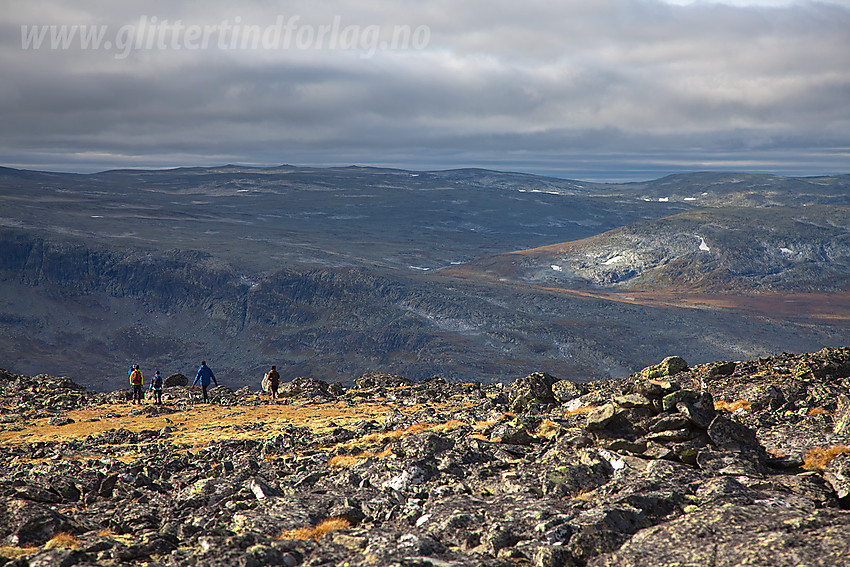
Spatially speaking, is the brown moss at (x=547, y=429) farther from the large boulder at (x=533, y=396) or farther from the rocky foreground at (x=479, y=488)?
the large boulder at (x=533, y=396)

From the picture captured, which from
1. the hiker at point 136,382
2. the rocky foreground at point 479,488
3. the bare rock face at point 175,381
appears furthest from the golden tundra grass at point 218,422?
the bare rock face at point 175,381

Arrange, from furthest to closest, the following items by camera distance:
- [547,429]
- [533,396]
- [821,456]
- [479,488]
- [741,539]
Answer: [533,396] → [547,429] → [479,488] → [821,456] → [741,539]

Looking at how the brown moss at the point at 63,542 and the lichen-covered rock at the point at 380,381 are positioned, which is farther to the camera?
the lichen-covered rock at the point at 380,381

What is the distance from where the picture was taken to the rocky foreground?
41.3 feet

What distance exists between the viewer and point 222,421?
37188 millimetres

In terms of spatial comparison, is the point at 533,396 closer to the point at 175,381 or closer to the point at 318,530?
the point at 318,530

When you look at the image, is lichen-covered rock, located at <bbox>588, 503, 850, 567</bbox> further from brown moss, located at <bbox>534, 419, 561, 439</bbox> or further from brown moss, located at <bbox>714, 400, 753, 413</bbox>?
brown moss, located at <bbox>714, 400, 753, 413</bbox>

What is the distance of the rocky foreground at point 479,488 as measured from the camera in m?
12.6

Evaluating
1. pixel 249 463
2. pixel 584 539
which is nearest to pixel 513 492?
pixel 584 539

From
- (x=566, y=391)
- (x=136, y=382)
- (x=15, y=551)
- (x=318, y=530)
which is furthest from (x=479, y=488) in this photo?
(x=136, y=382)

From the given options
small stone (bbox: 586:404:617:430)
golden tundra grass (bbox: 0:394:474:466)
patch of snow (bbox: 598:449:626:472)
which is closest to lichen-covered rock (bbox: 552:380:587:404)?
golden tundra grass (bbox: 0:394:474:466)

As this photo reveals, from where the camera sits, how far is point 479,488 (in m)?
17.4

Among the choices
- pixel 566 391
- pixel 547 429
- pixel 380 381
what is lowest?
pixel 380 381

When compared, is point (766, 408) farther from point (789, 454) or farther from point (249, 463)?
point (249, 463)
